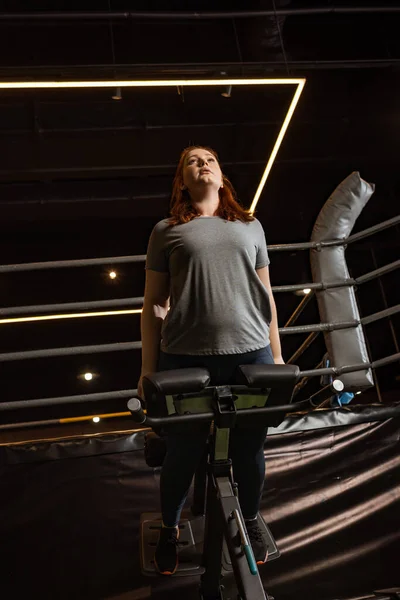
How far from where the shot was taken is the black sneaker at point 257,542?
4.60 ft

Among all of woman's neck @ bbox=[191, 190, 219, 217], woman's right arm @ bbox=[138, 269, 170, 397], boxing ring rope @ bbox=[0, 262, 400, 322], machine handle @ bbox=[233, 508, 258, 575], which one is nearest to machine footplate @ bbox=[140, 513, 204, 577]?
machine handle @ bbox=[233, 508, 258, 575]

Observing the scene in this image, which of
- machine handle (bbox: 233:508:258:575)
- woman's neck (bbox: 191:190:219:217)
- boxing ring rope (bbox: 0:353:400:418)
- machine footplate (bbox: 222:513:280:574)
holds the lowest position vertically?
machine footplate (bbox: 222:513:280:574)

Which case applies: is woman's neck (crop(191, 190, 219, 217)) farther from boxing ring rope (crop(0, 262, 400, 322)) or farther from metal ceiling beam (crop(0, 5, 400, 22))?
metal ceiling beam (crop(0, 5, 400, 22))

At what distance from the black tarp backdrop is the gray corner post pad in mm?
260

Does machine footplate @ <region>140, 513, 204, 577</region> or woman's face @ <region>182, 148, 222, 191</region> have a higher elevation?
woman's face @ <region>182, 148, 222, 191</region>

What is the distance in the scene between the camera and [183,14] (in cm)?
349

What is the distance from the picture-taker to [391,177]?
210 inches

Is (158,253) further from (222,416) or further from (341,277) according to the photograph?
(341,277)

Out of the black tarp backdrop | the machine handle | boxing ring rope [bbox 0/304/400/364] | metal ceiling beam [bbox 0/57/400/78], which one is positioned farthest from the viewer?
metal ceiling beam [bbox 0/57/400/78]

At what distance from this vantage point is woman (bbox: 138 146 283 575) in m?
1.35

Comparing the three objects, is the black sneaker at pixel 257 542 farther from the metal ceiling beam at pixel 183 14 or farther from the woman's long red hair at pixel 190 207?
the metal ceiling beam at pixel 183 14

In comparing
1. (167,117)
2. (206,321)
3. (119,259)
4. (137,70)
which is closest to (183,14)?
(167,117)

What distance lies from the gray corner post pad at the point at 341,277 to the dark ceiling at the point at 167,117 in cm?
92

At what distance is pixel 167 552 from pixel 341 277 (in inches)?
64.8
